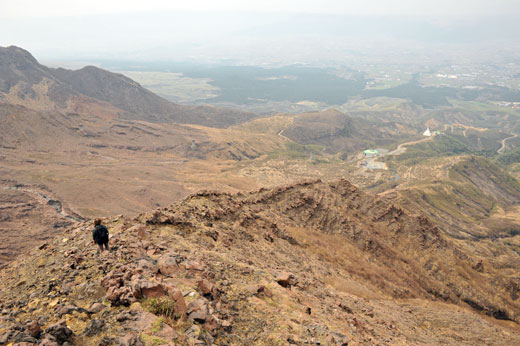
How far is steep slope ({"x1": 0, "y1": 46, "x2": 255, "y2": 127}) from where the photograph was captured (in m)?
135

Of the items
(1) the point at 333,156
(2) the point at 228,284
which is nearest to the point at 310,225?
(2) the point at 228,284

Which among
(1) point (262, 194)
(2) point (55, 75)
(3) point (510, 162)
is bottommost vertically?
(3) point (510, 162)

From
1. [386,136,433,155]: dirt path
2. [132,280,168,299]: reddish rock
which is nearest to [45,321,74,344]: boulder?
[132,280,168,299]: reddish rock

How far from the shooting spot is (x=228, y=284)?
14.1m

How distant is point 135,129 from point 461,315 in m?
114

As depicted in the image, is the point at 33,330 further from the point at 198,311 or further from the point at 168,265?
the point at 168,265

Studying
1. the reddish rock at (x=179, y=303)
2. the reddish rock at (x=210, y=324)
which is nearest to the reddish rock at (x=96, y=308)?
the reddish rock at (x=179, y=303)

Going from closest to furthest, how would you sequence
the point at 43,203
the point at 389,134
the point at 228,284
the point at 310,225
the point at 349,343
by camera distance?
the point at 349,343 → the point at 228,284 → the point at 310,225 → the point at 43,203 → the point at 389,134

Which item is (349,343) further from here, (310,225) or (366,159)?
(366,159)

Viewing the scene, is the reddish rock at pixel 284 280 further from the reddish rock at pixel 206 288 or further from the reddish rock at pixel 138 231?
the reddish rock at pixel 138 231

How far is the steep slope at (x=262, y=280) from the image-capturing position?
9766 millimetres

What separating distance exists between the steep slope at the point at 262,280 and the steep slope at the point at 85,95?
13158 centimetres

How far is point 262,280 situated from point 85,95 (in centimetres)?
16875

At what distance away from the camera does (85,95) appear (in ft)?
515
